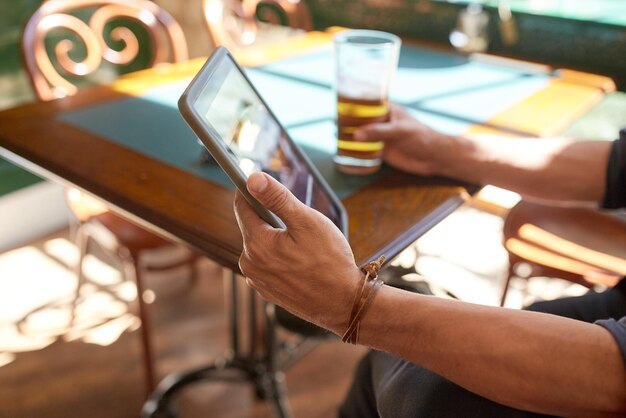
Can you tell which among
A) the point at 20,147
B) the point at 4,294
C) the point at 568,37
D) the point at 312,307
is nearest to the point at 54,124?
the point at 20,147

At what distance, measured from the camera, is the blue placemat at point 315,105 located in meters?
1.17

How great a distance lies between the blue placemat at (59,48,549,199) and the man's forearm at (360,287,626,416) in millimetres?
307

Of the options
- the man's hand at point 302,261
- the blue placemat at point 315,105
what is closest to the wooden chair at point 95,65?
the blue placemat at point 315,105

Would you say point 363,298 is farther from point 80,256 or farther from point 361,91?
point 80,256

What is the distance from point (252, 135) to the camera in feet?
2.85

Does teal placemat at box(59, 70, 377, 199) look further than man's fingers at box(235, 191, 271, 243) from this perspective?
Yes

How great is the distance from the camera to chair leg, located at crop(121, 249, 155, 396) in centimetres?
158

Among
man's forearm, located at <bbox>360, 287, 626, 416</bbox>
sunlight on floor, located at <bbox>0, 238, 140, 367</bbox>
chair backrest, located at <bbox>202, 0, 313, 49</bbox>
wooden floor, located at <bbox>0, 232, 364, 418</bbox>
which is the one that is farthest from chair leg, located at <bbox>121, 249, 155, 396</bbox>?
man's forearm, located at <bbox>360, 287, 626, 416</bbox>

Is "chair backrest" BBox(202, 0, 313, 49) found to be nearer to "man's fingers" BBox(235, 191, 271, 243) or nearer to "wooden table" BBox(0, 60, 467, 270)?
"wooden table" BBox(0, 60, 467, 270)

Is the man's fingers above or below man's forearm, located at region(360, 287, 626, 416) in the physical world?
above

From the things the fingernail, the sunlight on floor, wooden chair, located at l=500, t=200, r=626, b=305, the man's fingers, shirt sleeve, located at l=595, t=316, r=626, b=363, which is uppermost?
the fingernail

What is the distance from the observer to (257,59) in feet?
5.78

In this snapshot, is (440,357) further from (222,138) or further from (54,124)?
(54,124)

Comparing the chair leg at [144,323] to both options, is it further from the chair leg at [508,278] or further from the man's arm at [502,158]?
the chair leg at [508,278]
